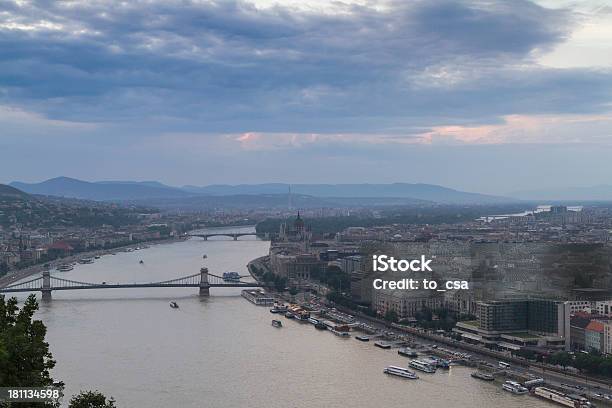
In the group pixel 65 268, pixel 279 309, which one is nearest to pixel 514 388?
pixel 279 309

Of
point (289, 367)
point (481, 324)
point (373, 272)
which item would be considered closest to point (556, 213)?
point (373, 272)

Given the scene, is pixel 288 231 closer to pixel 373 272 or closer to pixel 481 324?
pixel 373 272

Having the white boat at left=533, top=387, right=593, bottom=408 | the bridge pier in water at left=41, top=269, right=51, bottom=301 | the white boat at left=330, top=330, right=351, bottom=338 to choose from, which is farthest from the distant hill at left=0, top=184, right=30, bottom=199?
the white boat at left=533, top=387, right=593, bottom=408

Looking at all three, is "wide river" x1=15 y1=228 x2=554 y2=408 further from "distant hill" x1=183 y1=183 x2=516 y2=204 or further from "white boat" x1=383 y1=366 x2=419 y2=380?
"distant hill" x1=183 y1=183 x2=516 y2=204

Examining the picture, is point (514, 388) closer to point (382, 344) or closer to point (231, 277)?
point (382, 344)

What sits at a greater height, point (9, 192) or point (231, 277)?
point (9, 192)

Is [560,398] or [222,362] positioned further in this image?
[222,362]
